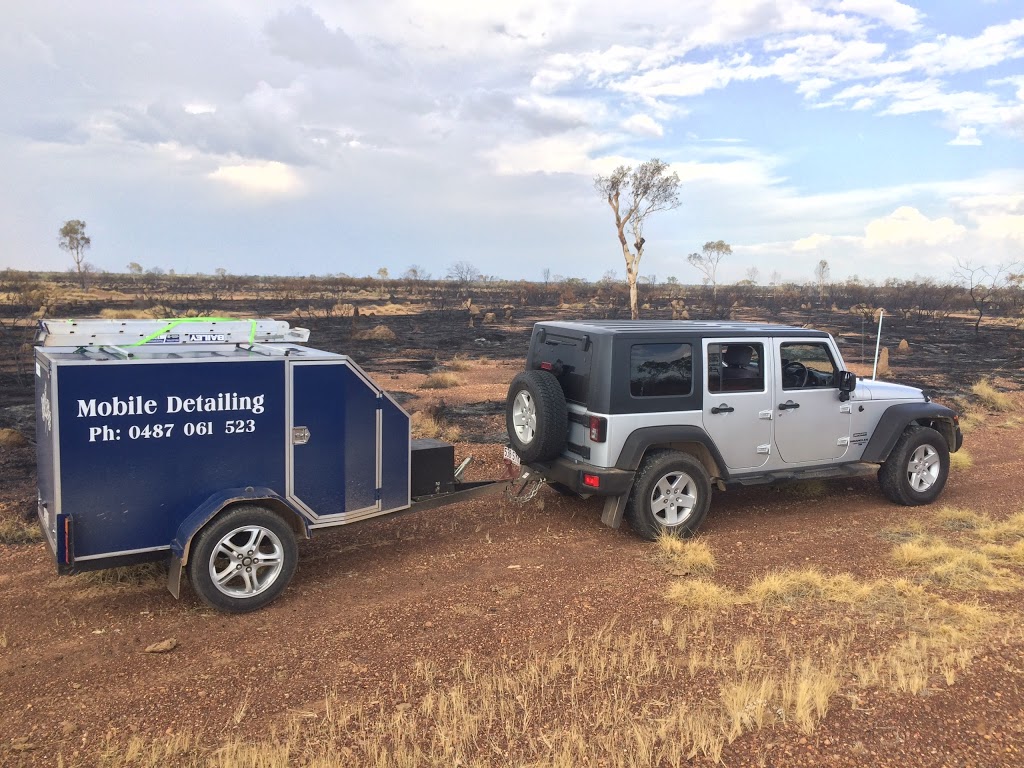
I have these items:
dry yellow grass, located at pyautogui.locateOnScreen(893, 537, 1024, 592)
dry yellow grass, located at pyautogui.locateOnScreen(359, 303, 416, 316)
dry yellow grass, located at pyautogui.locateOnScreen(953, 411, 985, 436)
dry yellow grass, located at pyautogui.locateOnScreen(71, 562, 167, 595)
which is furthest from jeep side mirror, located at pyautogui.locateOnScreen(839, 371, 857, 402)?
dry yellow grass, located at pyautogui.locateOnScreen(359, 303, 416, 316)

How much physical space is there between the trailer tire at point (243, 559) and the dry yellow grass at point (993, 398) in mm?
15910

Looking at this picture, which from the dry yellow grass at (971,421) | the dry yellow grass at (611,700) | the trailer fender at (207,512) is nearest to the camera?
the dry yellow grass at (611,700)

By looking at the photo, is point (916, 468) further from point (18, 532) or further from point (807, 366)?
point (18, 532)

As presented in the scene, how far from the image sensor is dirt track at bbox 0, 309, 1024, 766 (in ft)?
13.1

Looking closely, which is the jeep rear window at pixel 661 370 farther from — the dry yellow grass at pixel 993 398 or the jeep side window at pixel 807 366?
the dry yellow grass at pixel 993 398

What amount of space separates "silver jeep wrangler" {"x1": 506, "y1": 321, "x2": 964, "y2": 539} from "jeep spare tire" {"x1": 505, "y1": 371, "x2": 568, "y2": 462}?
0.04 ft

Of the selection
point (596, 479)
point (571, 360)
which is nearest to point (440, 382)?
point (571, 360)

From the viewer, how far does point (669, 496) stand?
7.11 m

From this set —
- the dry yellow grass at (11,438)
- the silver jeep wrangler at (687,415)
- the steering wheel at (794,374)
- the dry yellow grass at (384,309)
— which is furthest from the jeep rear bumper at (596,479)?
the dry yellow grass at (384,309)

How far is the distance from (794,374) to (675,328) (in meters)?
1.49

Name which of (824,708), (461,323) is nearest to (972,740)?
(824,708)

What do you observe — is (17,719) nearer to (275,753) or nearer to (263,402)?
(275,753)

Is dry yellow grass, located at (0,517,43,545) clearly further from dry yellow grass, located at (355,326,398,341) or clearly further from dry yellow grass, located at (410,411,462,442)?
dry yellow grass, located at (355,326,398,341)

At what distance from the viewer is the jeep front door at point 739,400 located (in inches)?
287
